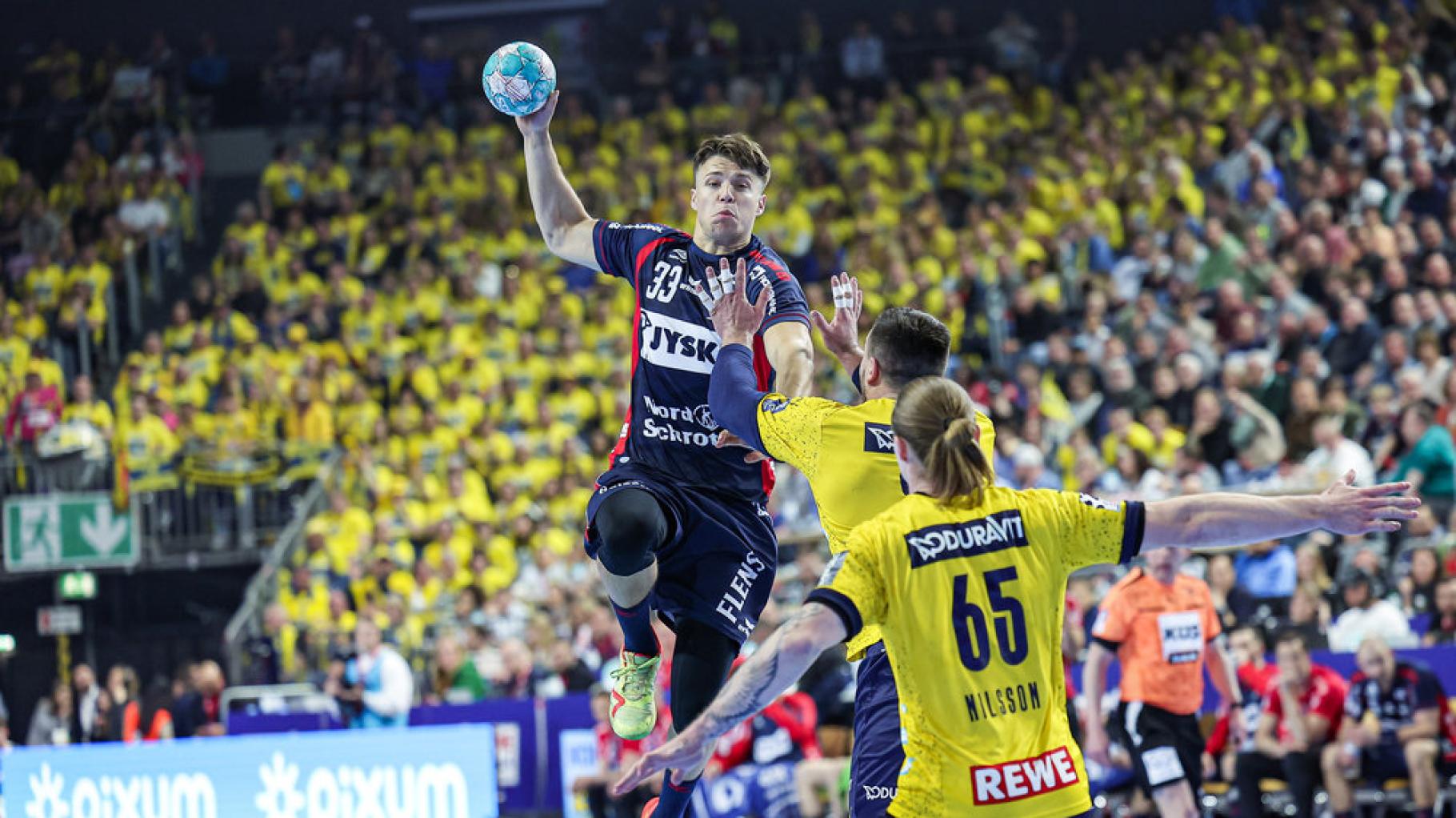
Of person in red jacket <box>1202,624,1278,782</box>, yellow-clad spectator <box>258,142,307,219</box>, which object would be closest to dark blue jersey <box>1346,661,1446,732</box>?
person in red jacket <box>1202,624,1278,782</box>

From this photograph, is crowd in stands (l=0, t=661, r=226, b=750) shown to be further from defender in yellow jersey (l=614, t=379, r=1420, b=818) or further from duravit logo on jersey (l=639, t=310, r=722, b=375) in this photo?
defender in yellow jersey (l=614, t=379, r=1420, b=818)

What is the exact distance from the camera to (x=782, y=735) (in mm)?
14453

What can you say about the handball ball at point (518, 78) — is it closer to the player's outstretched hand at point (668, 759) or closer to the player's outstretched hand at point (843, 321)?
the player's outstretched hand at point (843, 321)

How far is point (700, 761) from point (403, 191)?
21.5 m

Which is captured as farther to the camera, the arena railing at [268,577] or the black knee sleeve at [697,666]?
the arena railing at [268,577]

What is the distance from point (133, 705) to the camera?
18.3 m

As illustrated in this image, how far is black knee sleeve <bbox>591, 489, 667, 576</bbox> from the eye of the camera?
22.3 ft

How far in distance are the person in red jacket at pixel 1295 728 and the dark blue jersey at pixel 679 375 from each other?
680cm

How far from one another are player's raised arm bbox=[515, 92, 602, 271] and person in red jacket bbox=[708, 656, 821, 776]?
7152 mm

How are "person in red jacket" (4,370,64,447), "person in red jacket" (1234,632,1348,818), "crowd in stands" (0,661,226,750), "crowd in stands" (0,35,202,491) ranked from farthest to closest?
"crowd in stands" (0,35,202,491) → "person in red jacket" (4,370,64,447) → "crowd in stands" (0,661,226,750) → "person in red jacket" (1234,632,1348,818)

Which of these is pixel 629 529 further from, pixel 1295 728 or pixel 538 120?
pixel 1295 728

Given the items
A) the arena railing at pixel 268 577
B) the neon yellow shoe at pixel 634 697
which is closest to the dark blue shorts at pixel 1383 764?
the neon yellow shoe at pixel 634 697

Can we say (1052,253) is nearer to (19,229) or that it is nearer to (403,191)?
(403,191)

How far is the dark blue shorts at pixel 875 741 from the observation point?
5.75 m
